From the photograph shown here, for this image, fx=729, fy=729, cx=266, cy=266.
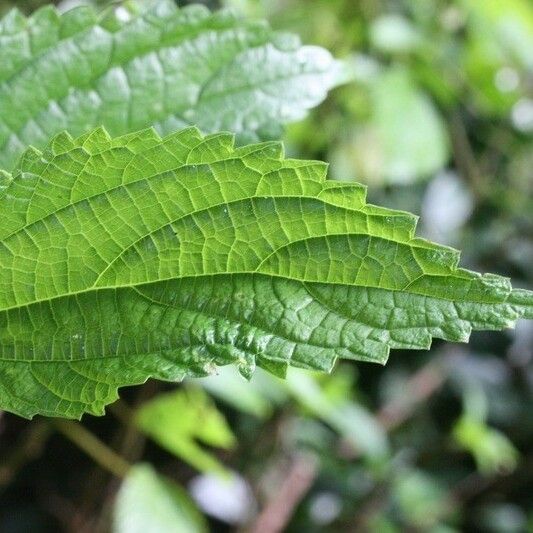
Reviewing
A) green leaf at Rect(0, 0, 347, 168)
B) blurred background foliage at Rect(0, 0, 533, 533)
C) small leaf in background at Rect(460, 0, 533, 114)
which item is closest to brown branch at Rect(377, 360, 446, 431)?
blurred background foliage at Rect(0, 0, 533, 533)

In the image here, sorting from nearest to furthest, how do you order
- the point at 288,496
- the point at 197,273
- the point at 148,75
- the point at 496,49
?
the point at 197,273, the point at 148,75, the point at 288,496, the point at 496,49

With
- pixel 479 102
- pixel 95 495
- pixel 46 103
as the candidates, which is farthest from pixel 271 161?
pixel 479 102

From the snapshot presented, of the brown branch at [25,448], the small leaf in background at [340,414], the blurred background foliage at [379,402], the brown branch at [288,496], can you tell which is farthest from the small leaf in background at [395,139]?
the brown branch at [25,448]

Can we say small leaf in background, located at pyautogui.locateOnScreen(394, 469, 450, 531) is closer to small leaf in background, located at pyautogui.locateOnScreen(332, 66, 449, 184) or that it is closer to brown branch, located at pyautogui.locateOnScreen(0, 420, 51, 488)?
small leaf in background, located at pyautogui.locateOnScreen(332, 66, 449, 184)

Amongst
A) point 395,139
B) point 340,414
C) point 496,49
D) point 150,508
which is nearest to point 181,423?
point 150,508

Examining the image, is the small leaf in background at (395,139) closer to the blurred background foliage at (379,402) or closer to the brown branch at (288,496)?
the blurred background foliage at (379,402)

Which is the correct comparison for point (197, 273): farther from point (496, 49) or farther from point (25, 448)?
point (496, 49)
